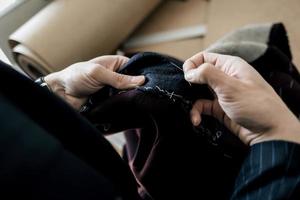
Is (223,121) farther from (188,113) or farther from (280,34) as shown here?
(280,34)

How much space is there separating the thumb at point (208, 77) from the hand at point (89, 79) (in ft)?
0.25

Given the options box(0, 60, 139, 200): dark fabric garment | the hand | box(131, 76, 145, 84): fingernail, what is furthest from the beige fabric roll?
box(0, 60, 139, 200): dark fabric garment

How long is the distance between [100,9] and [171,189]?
0.51 metres

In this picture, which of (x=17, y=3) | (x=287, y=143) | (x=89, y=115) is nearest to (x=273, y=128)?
(x=287, y=143)

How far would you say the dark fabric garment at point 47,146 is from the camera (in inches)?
11.4

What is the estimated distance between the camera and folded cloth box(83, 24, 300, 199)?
1.45 ft

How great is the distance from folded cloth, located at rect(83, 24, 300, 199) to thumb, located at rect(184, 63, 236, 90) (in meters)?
0.02

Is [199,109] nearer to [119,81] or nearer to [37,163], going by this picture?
[119,81]

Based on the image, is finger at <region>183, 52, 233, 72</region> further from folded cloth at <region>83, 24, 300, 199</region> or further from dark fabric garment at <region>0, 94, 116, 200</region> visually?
dark fabric garment at <region>0, 94, 116, 200</region>

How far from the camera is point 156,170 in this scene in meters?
0.50

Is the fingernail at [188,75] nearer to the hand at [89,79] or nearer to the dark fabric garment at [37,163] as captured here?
the hand at [89,79]

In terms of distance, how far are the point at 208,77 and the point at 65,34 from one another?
1.46ft

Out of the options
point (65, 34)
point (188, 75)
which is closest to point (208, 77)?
point (188, 75)

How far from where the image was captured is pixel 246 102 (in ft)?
1.48
